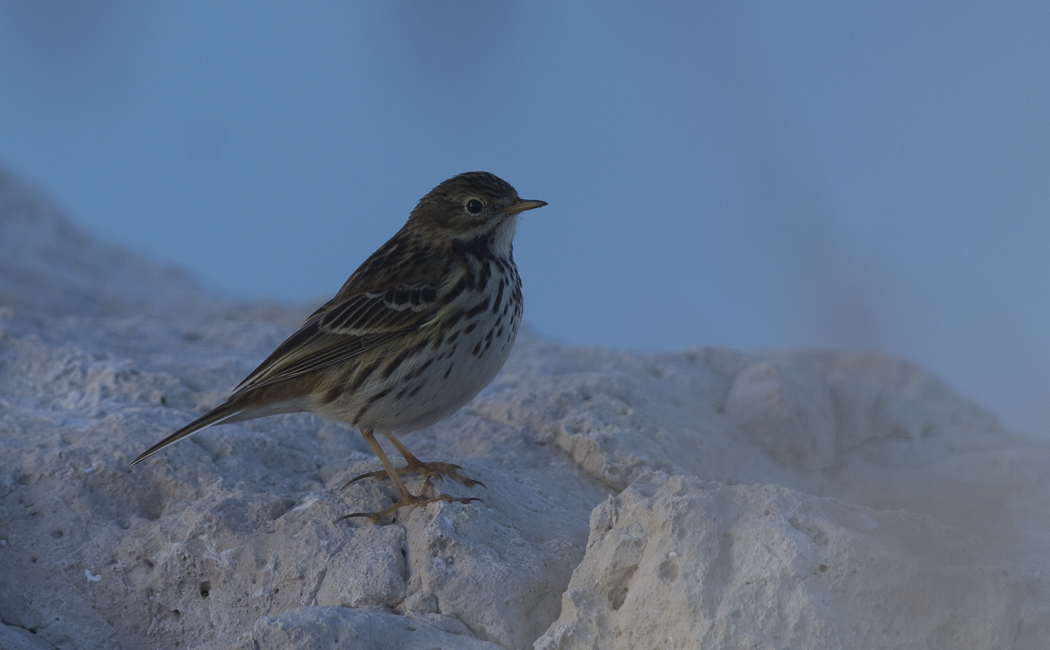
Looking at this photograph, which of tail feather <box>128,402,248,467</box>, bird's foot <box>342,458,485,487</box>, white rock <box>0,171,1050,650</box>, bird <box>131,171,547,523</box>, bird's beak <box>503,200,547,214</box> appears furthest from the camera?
bird's beak <box>503,200,547,214</box>

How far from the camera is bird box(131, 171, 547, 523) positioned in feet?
16.7

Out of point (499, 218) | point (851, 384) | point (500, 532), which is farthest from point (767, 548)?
point (851, 384)

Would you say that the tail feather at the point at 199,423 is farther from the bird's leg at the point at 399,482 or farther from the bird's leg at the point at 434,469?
the bird's leg at the point at 434,469

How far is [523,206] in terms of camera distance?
5.57m

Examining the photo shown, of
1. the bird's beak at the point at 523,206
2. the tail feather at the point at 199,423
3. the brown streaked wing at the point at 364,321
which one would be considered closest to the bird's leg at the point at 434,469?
the brown streaked wing at the point at 364,321

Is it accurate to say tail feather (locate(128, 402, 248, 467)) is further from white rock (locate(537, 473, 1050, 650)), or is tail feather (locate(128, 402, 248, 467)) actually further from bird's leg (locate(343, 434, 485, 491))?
white rock (locate(537, 473, 1050, 650))

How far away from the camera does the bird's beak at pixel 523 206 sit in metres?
5.56

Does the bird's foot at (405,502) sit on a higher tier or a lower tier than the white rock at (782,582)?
lower

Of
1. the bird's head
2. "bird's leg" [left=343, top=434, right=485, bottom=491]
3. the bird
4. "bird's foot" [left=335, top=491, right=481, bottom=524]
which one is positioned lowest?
"bird's foot" [left=335, top=491, right=481, bottom=524]

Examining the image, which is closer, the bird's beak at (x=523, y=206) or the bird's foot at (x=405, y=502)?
the bird's foot at (x=405, y=502)

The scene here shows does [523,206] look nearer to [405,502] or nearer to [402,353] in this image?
[402,353]

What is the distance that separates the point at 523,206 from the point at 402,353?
44.5 inches

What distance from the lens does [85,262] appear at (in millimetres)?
11195

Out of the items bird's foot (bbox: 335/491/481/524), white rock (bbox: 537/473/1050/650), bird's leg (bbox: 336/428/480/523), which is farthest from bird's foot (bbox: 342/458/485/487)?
white rock (bbox: 537/473/1050/650)
